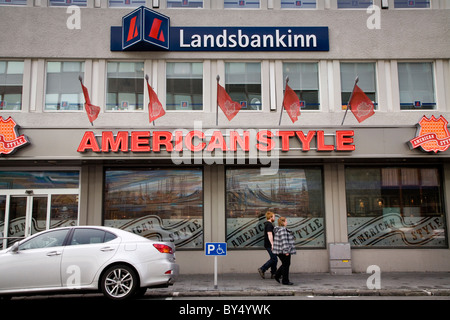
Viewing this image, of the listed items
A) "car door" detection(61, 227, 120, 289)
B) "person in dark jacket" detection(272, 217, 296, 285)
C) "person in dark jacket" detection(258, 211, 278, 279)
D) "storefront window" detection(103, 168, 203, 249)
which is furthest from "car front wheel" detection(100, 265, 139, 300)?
"storefront window" detection(103, 168, 203, 249)

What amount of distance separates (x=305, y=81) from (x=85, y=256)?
9.07 metres

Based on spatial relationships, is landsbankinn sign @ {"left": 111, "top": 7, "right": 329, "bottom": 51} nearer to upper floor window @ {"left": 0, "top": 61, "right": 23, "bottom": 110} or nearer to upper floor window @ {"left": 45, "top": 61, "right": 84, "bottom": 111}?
upper floor window @ {"left": 45, "top": 61, "right": 84, "bottom": 111}

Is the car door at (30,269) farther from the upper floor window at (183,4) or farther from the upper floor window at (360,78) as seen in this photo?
the upper floor window at (360,78)

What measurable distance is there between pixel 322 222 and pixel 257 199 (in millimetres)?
2236

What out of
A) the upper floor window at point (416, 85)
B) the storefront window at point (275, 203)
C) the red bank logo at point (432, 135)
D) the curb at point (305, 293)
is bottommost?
the curb at point (305, 293)

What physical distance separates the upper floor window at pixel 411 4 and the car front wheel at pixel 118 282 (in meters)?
12.5

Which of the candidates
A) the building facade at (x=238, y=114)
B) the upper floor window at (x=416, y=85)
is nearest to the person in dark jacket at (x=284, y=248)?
the building facade at (x=238, y=114)

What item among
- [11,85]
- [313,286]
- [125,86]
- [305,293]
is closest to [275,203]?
[313,286]

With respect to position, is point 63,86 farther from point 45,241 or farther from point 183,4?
point 45,241

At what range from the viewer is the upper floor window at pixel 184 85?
46.1 ft

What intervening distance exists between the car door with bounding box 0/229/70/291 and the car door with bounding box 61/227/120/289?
7.0 inches

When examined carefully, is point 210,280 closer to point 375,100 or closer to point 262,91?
point 262,91

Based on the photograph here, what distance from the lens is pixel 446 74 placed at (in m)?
14.2
